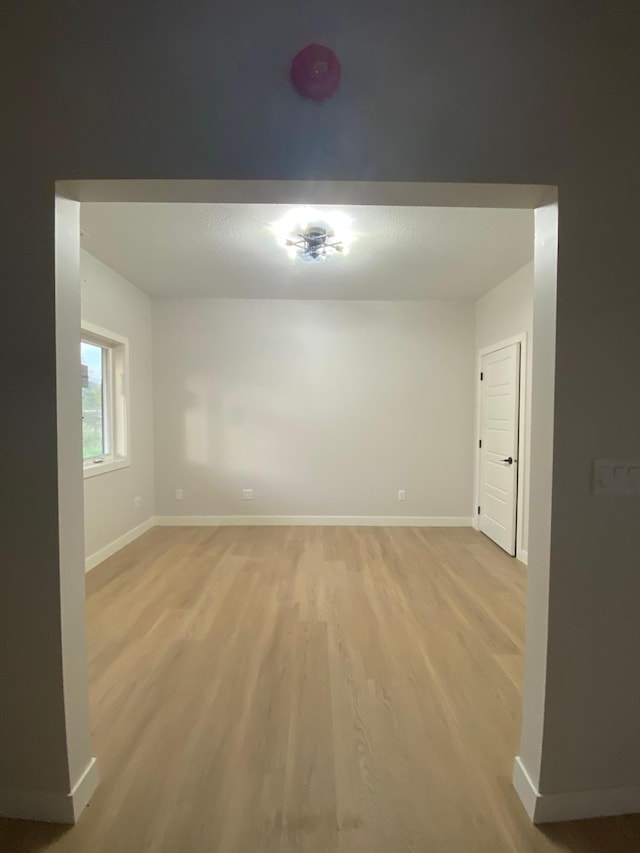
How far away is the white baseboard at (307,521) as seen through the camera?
4.49m

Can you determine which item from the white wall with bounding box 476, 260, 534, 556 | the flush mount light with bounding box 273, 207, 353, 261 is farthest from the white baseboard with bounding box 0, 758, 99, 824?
the white wall with bounding box 476, 260, 534, 556

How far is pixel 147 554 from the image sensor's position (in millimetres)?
3602

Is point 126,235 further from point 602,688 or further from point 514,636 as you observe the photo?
point 514,636

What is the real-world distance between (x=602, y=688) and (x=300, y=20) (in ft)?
7.61

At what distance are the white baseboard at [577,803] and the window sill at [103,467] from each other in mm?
3453

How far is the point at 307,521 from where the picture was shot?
14.8 feet

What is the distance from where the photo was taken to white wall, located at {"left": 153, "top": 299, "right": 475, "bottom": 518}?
4.43 meters

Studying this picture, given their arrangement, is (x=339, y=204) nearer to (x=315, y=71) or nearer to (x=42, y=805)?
(x=315, y=71)

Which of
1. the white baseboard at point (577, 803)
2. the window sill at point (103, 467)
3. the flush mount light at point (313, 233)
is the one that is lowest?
the white baseboard at point (577, 803)

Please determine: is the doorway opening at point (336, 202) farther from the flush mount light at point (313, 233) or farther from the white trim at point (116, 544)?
the white trim at point (116, 544)

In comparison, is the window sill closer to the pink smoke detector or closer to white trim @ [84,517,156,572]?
white trim @ [84,517,156,572]

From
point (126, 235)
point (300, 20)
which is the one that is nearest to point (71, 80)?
point (300, 20)

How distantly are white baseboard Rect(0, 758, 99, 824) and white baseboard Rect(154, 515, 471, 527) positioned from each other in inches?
128

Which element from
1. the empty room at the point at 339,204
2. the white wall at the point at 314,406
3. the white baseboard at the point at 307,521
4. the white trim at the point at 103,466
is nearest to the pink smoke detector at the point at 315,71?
the empty room at the point at 339,204
